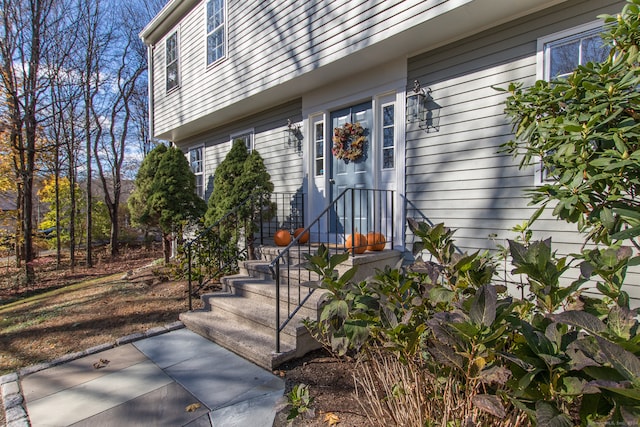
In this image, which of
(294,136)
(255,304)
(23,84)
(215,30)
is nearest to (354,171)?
(294,136)

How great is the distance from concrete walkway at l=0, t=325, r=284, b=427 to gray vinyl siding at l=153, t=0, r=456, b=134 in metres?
3.76

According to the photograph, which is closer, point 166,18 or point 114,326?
point 114,326

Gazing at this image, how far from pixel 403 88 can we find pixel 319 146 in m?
1.72

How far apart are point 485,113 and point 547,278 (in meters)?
2.96

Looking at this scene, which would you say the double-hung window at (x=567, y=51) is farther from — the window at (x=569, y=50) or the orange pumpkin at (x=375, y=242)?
the orange pumpkin at (x=375, y=242)

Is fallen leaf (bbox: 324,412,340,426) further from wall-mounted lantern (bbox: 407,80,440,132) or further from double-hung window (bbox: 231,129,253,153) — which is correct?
double-hung window (bbox: 231,129,253,153)

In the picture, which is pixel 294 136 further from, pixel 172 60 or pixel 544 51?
pixel 172 60

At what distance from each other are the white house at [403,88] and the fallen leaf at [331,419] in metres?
2.48

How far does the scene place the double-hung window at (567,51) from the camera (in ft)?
10.00

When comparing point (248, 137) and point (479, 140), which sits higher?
point (248, 137)

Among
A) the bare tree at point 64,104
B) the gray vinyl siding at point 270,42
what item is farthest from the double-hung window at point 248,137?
the bare tree at point 64,104

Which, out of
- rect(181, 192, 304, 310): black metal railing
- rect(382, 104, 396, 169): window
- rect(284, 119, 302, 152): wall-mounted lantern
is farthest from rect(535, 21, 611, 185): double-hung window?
rect(181, 192, 304, 310): black metal railing

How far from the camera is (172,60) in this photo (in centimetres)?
811

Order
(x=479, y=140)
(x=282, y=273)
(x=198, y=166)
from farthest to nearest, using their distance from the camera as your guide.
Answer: (x=198, y=166) < (x=282, y=273) < (x=479, y=140)
